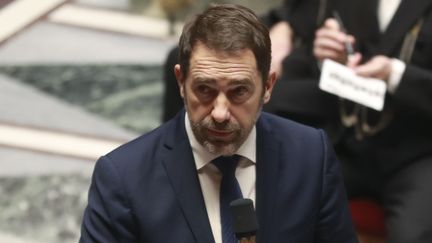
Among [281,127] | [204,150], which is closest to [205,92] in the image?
[204,150]

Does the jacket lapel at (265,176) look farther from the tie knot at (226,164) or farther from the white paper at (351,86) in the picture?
the white paper at (351,86)

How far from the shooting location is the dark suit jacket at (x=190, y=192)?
1.70 metres

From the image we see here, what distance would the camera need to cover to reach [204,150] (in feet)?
5.64

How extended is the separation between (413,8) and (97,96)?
5.88 feet

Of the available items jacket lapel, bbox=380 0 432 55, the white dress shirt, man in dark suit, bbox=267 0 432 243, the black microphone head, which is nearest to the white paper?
man in dark suit, bbox=267 0 432 243

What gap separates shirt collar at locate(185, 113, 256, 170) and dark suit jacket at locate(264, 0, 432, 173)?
0.89 m

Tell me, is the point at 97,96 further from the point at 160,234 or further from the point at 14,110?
the point at 160,234

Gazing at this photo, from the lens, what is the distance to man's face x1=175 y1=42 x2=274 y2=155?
1536mm

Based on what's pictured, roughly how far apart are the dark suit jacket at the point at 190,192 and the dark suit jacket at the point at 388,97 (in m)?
0.77

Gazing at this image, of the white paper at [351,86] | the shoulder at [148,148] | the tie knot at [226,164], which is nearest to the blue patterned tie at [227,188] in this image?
the tie knot at [226,164]

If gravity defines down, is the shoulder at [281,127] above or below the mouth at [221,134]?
below

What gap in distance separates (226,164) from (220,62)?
26 centimetres

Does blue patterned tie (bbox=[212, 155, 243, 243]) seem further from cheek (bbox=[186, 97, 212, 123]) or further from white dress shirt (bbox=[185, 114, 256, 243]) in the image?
cheek (bbox=[186, 97, 212, 123])

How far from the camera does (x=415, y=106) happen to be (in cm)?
251
